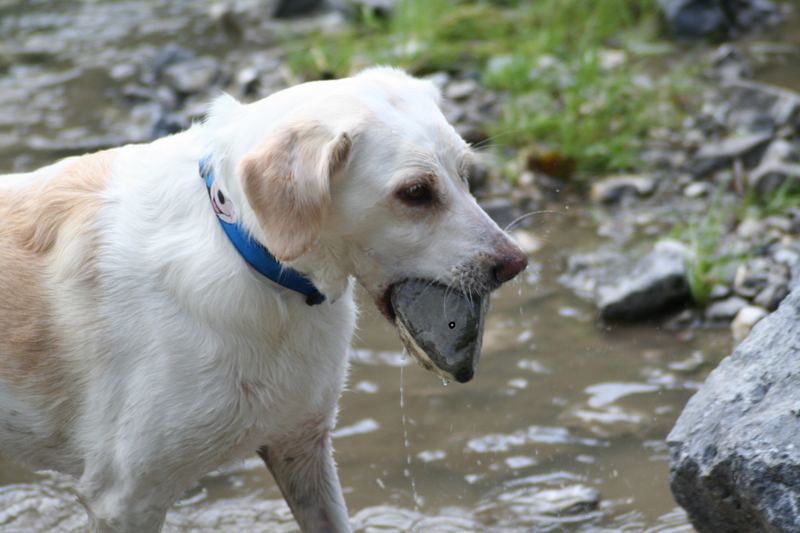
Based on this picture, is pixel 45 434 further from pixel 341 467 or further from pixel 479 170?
pixel 479 170

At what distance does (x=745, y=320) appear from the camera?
4844 mm

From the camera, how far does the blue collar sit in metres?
3.01

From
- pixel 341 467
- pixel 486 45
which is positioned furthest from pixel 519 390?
pixel 486 45

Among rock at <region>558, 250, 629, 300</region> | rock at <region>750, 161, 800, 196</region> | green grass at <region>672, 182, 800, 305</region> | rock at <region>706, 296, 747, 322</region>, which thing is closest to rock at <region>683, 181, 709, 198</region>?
green grass at <region>672, 182, 800, 305</region>

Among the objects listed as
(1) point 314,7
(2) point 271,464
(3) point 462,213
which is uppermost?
(3) point 462,213

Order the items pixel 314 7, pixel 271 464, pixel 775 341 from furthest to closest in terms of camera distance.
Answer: pixel 314 7 < pixel 271 464 < pixel 775 341

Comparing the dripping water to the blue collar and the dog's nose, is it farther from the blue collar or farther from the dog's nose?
the dog's nose

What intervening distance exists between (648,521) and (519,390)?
100 cm

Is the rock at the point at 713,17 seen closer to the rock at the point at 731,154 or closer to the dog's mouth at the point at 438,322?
the rock at the point at 731,154

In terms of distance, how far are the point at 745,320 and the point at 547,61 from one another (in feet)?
10.1

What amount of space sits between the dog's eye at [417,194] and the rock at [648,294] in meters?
2.37

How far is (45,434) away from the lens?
Answer: 3297 millimetres

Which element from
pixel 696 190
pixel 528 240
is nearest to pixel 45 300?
pixel 528 240

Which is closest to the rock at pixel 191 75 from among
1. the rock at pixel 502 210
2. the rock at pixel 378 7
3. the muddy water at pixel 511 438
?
the rock at pixel 378 7
